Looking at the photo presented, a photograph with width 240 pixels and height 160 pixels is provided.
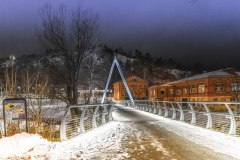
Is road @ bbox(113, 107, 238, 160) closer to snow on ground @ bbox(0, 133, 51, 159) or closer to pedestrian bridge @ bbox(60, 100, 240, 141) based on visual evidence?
pedestrian bridge @ bbox(60, 100, 240, 141)

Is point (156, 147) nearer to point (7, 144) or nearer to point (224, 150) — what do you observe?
point (224, 150)

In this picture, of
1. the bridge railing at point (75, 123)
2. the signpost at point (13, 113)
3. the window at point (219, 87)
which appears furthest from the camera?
the window at point (219, 87)

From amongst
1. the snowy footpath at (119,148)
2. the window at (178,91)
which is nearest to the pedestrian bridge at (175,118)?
the snowy footpath at (119,148)

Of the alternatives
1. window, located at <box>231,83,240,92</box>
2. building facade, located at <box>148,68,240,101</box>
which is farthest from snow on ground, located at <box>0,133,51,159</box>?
window, located at <box>231,83,240,92</box>

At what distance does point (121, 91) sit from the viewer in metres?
93.5

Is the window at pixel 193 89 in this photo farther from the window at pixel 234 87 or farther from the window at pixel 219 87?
the window at pixel 234 87

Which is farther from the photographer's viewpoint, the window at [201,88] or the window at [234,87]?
the window at [201,88]

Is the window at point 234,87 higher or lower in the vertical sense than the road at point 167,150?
higher

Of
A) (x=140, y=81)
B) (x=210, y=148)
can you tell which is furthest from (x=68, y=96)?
(x=140, y=81)

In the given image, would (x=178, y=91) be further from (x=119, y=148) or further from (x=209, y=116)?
(x=119, y=148)

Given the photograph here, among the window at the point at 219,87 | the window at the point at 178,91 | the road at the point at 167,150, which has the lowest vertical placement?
the road at the point at 167,150

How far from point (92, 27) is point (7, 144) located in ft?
51.1

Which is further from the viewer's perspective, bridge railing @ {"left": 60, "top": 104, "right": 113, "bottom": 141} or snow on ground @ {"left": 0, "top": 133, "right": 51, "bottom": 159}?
bridge railing @ {"left": 60, "top": 104, "right": 113, "bottom": 141}

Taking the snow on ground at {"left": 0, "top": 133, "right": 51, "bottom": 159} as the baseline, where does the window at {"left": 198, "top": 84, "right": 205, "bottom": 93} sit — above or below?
above
